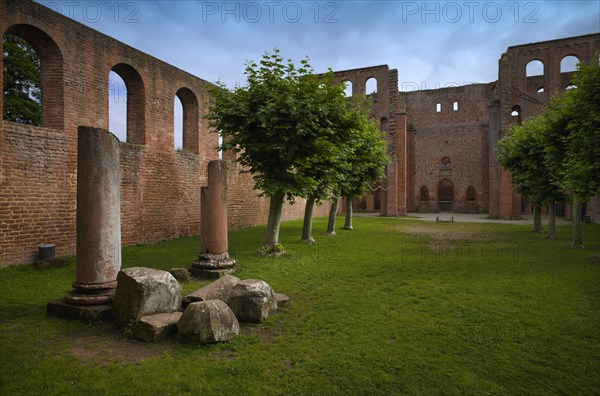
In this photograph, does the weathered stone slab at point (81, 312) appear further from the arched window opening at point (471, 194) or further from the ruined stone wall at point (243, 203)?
the arched window opening at point (471, 194)

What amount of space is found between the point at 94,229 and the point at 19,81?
21.5 metres

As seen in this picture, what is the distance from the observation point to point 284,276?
826 centimetres

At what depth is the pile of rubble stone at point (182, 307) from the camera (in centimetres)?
450

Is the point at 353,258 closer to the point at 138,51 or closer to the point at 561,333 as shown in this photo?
the point at 561,333

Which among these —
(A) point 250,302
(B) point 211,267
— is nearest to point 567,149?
(B) point 211,267

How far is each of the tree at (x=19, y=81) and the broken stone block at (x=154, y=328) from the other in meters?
20.9

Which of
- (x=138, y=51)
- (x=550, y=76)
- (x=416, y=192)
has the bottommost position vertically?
(x=416, y=192)

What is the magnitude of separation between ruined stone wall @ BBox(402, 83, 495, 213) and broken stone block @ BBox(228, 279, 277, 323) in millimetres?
34627

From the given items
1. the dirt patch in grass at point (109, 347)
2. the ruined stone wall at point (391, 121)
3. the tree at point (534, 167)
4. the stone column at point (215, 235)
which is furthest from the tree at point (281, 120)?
the ruined stone wall at point (391, 121)

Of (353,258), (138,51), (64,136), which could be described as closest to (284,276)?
(353,258)

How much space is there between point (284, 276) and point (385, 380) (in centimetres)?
475

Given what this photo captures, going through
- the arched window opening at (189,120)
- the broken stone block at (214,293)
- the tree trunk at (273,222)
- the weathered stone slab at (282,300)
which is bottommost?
the weathered stone slab at (282,300)

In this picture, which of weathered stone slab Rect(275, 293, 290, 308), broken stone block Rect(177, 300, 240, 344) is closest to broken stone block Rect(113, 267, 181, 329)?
broken stone block Rect(177, 300, 240, 344)

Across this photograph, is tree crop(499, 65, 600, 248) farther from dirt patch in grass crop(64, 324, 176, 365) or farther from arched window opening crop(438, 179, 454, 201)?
arched window opening crop(438, 179, 454, 201)
